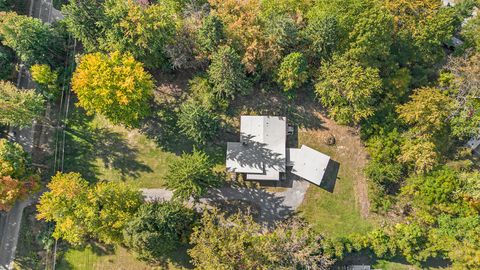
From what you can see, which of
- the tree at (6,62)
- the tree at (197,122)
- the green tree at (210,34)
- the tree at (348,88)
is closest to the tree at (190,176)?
the tree at (197,122)

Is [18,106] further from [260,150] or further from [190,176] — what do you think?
[260,150]

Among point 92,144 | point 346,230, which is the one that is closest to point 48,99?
point 92,144

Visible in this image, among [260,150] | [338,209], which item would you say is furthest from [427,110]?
[260,150]

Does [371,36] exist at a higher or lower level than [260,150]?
higher

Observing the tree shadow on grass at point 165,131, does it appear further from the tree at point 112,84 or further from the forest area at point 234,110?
the tree at point 112,84

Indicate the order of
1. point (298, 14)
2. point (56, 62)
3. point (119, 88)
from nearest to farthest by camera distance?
point (119, 88) < point (298, 14) < point (56, 62)

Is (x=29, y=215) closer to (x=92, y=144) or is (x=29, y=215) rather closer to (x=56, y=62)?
(x=92, y=144)
